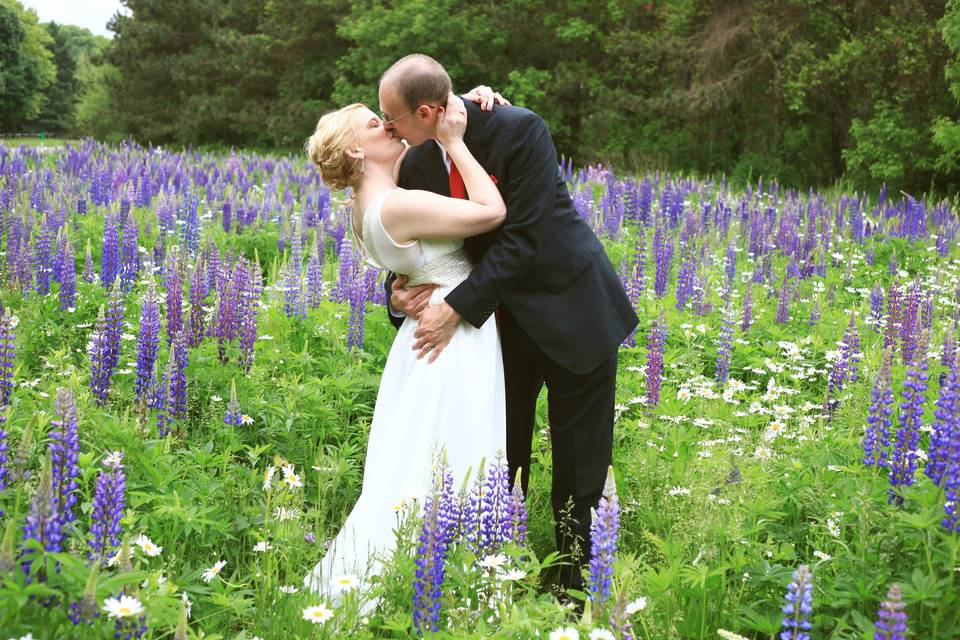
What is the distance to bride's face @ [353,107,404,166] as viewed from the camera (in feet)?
11.9

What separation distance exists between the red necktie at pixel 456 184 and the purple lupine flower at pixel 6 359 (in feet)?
6.29

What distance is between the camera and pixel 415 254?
358 cm

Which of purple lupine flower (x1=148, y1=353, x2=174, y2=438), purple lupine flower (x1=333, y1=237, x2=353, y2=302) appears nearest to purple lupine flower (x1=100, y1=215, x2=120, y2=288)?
purple lupine flower (x1=333, y1=237, x2=353, y2=302)

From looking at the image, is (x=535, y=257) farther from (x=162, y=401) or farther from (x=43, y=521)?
(x=43, y=521)

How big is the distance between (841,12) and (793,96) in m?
2.28

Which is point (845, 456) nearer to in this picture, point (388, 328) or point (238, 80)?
point (388, 328)

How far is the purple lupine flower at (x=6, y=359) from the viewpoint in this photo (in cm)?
358

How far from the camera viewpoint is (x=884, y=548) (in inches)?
115

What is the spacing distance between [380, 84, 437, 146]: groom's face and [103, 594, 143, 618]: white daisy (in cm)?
189

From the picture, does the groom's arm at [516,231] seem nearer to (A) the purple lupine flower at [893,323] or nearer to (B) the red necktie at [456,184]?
(B) the red necktie at [456,184]

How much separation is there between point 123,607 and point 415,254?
180 cm

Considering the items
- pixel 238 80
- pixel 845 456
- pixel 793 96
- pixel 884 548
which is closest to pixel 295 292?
pixel 845 456

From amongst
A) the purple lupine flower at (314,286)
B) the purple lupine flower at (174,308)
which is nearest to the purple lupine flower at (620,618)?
the purple lupine flower at (174,308)

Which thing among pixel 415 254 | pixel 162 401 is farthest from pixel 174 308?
pixel 415 254
